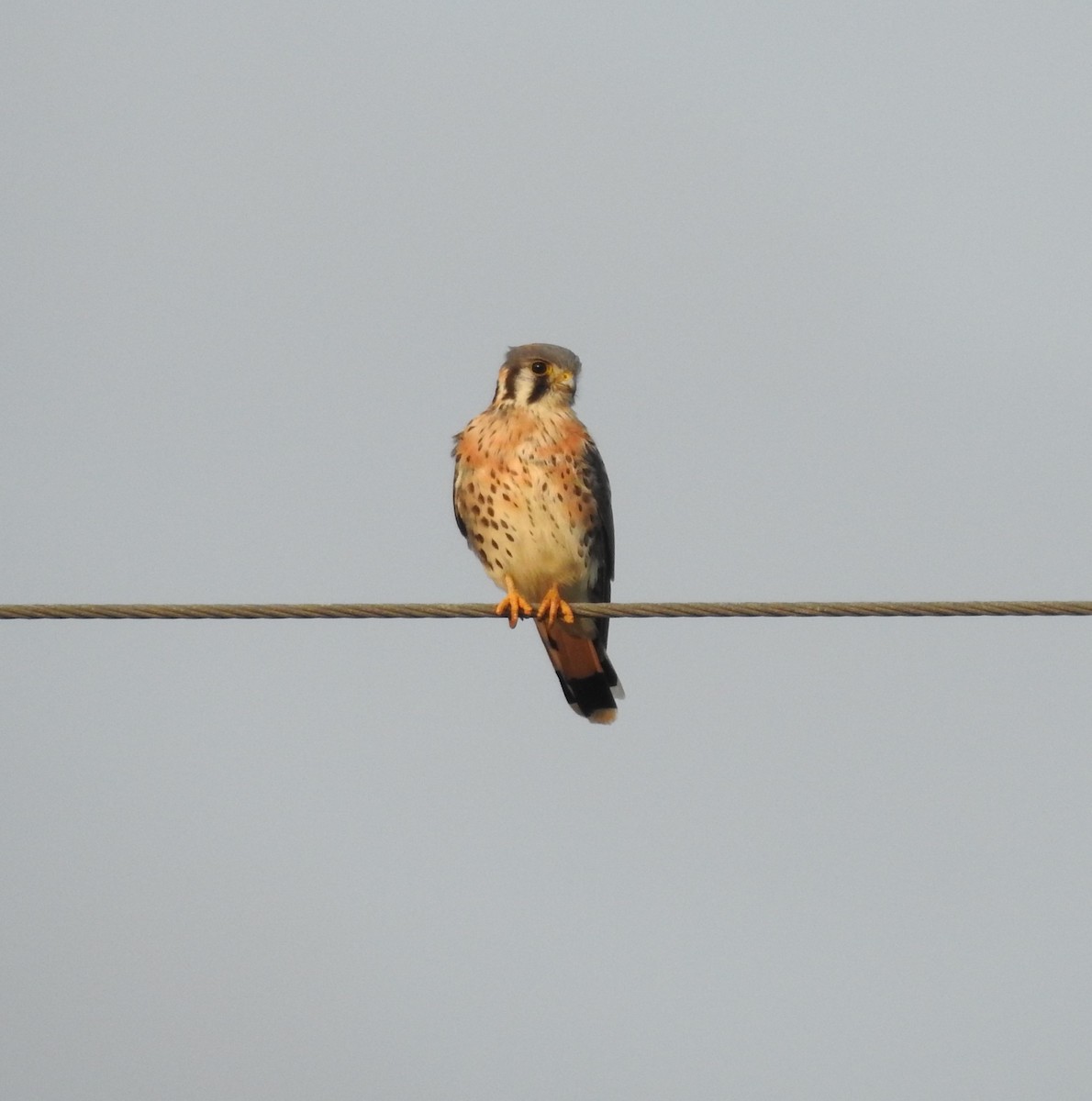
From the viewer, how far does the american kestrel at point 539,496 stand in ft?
25.7

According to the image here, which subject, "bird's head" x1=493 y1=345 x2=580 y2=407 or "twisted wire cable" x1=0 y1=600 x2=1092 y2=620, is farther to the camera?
"bird's head" x1=493 y1=345 x2=580 y2=407

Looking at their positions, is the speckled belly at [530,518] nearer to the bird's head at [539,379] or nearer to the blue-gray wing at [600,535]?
the blue-gray wing at [600,535]

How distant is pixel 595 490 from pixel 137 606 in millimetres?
2718

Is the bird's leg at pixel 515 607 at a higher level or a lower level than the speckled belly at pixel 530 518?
lower

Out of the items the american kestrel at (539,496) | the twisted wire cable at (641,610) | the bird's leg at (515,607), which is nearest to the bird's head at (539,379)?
the american kestrel at (539,496)

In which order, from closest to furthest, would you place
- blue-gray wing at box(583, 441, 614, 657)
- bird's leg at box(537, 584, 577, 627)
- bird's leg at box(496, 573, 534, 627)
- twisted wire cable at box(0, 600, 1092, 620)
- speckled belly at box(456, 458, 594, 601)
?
twisted wire cable at box(0, 600, 1092, 620)
bird's leg at box(537, 584, 577, 627)
bird's leg at box(496, 573, 534, 627)
speckled belly at box(456, 458, 594, 601)
blue-gray wing at box(583, 441, 614, 657)

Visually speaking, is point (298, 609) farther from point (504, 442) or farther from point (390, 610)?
point (504, 442)

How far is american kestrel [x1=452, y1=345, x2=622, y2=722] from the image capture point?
7832mm

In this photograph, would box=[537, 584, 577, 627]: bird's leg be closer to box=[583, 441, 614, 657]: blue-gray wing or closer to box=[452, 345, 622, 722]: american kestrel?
box=[452, 345, 622, 722]: american kestrel

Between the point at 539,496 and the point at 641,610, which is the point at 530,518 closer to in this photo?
the point at 539,496

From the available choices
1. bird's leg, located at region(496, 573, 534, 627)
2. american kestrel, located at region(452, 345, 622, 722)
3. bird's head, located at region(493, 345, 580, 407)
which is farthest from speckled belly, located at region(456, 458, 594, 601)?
bird's head, located at region(493, 345, 580, 407)

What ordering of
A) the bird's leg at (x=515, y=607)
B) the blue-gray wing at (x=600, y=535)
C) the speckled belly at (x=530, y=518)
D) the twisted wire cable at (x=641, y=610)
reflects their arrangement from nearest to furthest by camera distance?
1. the twisted wire cable at (x=641, y=610)
2. the bird's leg at (x=515, y=607)
3. the speckled belly at (x=530, y=518)
4. the blue-gray wing at (x=600, y=535)

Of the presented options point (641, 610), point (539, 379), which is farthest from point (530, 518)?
point (641, 610)

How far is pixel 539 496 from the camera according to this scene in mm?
7820
